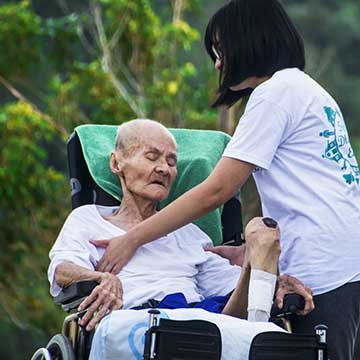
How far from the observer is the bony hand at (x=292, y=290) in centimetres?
402

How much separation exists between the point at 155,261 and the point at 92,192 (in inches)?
23.6

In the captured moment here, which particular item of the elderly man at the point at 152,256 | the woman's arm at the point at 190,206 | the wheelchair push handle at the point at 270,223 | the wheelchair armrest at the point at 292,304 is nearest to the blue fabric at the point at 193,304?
the elderly man at the point at 152,256

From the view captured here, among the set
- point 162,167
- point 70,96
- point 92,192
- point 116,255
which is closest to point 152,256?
point 116,255

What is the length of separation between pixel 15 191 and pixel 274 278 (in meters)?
6.25

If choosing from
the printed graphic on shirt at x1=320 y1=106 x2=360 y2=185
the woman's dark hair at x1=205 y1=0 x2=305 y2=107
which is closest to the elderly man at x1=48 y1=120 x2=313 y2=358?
the printed graphic on shirt at x1=320 y1=106 x2=360 y2=185

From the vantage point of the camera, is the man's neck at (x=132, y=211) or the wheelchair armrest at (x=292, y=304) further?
the man's neck at (x=132, y=211)

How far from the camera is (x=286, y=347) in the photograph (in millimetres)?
3852

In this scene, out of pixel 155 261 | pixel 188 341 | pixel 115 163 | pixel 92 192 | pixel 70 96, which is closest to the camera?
pixel 188 341

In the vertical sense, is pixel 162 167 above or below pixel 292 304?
above

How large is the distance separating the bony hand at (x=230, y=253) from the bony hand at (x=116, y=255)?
19.3 inches

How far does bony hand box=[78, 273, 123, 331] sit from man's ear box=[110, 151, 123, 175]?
724 mm

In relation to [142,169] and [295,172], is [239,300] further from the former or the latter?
[142,169]

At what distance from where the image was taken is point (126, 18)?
32.6 ft

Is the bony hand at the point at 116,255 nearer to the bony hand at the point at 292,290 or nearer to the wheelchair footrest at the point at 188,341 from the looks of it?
the bony hand at the point at 292,290
